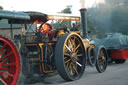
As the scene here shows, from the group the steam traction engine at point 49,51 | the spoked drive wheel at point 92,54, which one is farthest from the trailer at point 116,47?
the steam traction engine at point 49,51

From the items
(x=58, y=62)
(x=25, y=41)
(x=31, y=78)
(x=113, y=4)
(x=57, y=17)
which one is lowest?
(x=31, y=78)

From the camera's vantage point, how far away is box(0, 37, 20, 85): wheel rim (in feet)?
15.0

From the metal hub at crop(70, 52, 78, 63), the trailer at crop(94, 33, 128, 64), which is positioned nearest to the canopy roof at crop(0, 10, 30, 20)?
the metal hub at crop(70, 52, 78, 63)

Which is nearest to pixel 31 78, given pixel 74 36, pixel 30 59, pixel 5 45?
pixel 30 59

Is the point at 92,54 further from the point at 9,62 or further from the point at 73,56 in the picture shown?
the point at 9,62

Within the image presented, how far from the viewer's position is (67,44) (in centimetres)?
678

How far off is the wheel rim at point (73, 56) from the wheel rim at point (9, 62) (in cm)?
185

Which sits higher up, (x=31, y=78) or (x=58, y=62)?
(x=58, y=62)

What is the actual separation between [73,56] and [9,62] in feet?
7.62

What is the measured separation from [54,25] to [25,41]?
166 cm

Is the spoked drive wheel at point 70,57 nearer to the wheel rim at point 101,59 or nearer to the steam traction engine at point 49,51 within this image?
the steam traction engine at point 49,51

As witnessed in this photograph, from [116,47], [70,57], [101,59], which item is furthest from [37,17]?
[116,47]

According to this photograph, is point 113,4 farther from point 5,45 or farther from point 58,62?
point 5,45

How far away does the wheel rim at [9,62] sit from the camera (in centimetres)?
457
